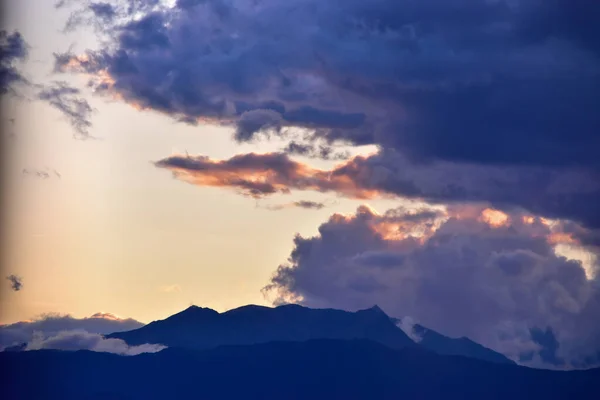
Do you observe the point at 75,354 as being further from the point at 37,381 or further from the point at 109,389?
the point at 37,381

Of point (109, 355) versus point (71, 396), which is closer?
point (71, 396)

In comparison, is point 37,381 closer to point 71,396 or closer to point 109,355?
point 71,396

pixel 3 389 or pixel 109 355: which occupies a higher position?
pixel 109 355

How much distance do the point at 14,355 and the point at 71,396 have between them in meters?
78.1

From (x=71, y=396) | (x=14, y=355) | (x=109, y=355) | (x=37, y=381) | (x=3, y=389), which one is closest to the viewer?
(x=14, y=355)

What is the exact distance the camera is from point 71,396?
176m

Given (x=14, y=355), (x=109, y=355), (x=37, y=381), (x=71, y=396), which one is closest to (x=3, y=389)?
(x=37, y=381)

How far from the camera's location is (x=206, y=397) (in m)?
200

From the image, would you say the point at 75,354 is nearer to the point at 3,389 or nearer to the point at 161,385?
the point at 161,385

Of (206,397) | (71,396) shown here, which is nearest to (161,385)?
(206,397)

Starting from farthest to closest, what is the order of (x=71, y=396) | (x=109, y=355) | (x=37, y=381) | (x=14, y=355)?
(x=109, y=355) < (x=71, y=396) < (x=37, y=381) < (x=14, y=355)

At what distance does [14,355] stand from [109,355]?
318 ft

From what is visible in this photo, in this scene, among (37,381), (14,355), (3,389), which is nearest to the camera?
(14,355)

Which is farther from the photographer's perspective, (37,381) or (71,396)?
(71,396)
